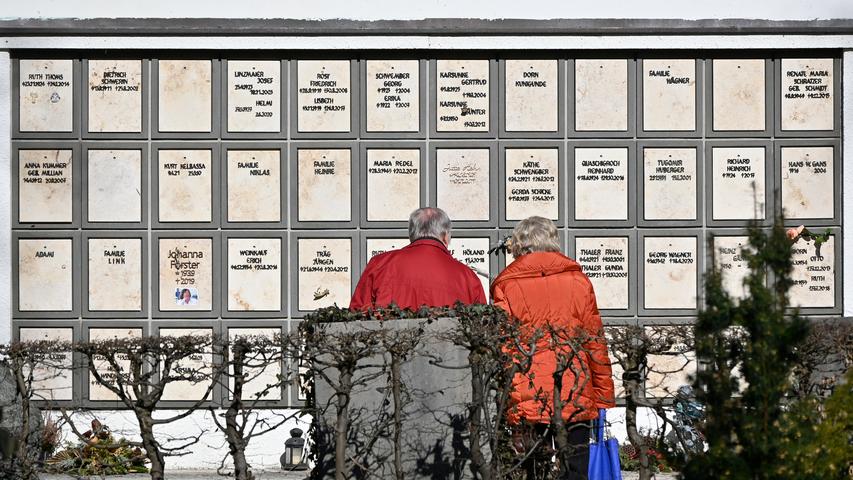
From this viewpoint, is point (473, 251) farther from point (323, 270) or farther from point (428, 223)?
point (428, 223)

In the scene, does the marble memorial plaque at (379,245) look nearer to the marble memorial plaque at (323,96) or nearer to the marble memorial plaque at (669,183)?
the marble memorial plaque at (323,96)

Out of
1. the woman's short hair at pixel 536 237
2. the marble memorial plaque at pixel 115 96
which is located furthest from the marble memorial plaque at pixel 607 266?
the marble memorial plaque at pixel 115 96

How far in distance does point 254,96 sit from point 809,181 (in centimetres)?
408

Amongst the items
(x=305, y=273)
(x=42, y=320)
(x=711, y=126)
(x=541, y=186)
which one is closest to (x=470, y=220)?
(x=541, y=186)

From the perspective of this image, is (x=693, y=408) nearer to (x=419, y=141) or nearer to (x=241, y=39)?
(x=419, y=141)

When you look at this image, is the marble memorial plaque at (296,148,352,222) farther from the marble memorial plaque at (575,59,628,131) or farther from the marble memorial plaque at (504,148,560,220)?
the marble memorial plaque at (575,59,628,131)

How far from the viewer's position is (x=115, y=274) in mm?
8586

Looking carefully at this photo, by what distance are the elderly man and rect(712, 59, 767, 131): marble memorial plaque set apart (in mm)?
3005

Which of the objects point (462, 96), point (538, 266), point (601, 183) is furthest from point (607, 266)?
point (538, 266)

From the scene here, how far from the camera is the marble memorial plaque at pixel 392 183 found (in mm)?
8562

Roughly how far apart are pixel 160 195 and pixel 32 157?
0.95m

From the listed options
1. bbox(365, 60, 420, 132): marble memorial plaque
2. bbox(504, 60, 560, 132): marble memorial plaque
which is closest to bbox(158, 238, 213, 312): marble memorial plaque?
bbox(365, 60, 420, 132): marble memorial plaque

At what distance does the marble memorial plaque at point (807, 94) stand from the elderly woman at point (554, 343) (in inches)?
130

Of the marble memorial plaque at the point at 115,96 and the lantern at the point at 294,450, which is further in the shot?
the marble memorial plaque at the point at 115,96
